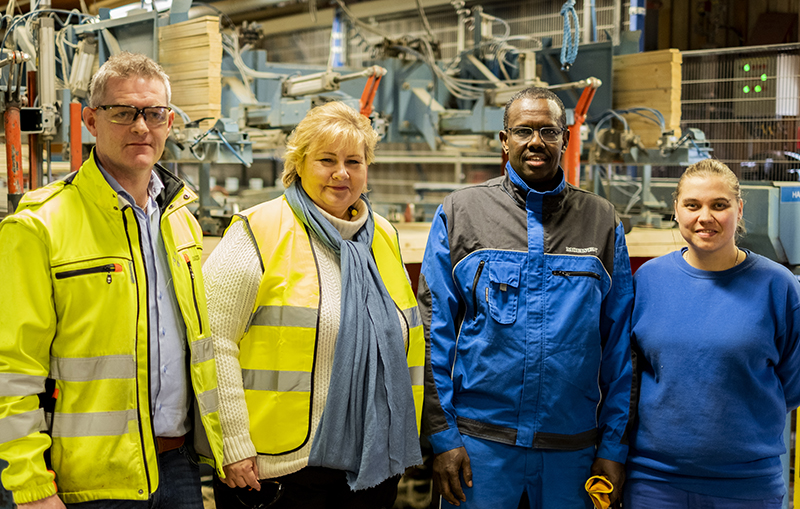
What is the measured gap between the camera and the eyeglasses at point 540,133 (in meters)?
1.81

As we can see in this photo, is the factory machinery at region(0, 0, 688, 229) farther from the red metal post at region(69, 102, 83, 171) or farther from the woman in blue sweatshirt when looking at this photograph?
the woman in blue sweatshirt

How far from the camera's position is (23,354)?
1.23 meters

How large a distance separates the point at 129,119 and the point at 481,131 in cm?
293

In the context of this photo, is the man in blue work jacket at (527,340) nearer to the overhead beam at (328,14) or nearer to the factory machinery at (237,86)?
the factory machinery at (237,86)

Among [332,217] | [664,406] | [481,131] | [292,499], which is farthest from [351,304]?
[481,131]

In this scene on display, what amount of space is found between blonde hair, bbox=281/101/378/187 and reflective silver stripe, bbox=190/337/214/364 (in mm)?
448

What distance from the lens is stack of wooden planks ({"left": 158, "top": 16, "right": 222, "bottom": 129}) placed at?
3133mm

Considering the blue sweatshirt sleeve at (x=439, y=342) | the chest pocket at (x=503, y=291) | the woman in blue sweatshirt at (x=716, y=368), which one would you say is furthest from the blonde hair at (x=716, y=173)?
the blue sweatshirt sleeve at (x=439, y=342)

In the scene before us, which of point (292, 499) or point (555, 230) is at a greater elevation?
point (555, 230)

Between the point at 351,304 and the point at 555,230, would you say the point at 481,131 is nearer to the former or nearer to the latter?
the point at 555,230

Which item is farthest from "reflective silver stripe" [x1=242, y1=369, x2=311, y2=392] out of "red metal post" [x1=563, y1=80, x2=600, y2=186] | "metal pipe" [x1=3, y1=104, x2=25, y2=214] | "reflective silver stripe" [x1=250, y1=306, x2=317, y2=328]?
"red metal post" [x1=563, y1=80, x2=600, y2=186]

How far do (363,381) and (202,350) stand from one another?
14.4 inches

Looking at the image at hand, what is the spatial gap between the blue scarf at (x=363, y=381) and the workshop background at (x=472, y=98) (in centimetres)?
99

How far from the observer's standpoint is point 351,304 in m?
1.61
